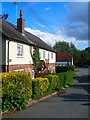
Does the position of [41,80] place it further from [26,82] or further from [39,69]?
[39,69]

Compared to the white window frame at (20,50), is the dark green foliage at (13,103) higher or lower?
lower

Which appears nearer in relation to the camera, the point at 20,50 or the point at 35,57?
the point at 20,50

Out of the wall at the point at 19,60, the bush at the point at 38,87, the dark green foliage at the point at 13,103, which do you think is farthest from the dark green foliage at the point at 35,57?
the dark green foliage at the point at 13,103

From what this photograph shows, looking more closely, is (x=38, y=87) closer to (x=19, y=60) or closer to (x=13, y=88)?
(x=13, y=88)

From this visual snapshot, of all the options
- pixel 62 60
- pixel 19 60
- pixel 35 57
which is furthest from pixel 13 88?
pixel 62 60

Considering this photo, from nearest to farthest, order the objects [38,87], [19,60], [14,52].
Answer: [38,87] → [14,52] → [19,60]

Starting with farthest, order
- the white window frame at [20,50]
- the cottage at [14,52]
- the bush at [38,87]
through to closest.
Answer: the white window frame at [20,50] → the cottage at [14,52] → the bush at [38,87]

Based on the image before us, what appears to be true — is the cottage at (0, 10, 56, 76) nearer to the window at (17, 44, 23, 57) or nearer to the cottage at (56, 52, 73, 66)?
the window at (17, 44, 23, 57)

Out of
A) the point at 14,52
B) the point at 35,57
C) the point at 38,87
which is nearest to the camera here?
the point at 38,87

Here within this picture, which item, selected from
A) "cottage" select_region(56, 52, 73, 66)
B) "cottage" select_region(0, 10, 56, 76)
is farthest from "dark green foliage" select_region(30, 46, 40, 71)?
"cottage" select_region(56, 52, 73, 66)

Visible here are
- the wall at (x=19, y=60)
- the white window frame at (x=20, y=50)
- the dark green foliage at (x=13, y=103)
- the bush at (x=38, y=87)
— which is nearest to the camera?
the dark green foliage at (x=13, y=103)

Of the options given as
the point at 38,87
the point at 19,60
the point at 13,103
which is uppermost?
the point at 19,60

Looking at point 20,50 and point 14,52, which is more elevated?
point 20,50

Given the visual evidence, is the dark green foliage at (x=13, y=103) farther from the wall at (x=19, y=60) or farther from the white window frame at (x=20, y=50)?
the white window frame at (x=20, y=50)
